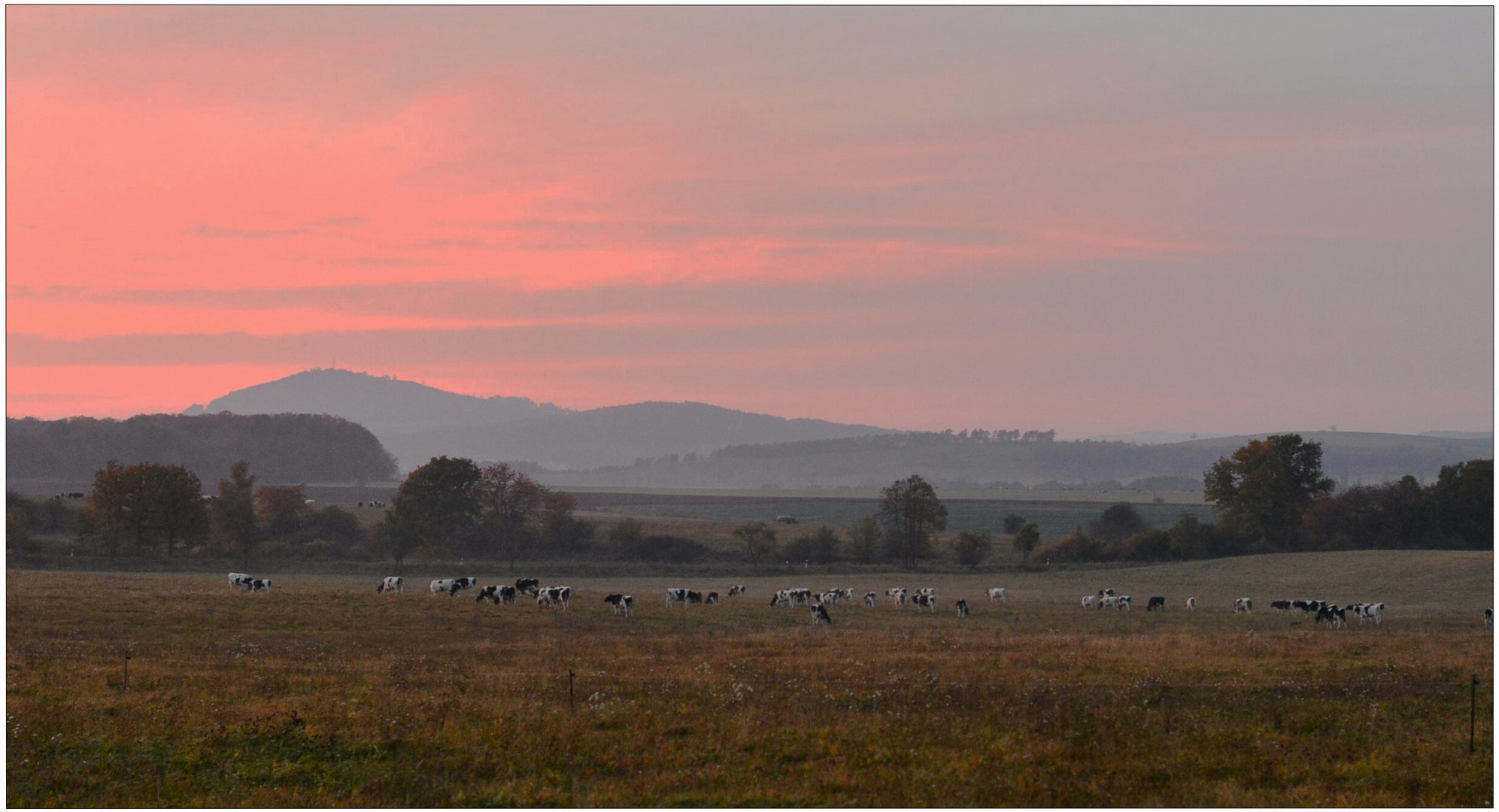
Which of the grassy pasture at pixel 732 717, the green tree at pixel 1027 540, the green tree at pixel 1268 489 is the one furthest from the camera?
the green tree at pixel 1268 489

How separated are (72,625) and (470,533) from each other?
5872cm

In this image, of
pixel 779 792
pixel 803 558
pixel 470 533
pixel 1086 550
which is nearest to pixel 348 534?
pixel 470 533

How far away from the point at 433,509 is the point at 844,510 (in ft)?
293

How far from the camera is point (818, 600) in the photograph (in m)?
55.2

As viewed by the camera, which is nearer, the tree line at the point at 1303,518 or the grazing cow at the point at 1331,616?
the grazing cow at the point at 1331,616

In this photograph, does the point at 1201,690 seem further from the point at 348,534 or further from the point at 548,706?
A: the point at 348,534

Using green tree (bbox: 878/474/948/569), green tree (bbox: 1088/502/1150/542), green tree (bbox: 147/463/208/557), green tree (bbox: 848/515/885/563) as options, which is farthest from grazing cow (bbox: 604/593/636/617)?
green tree (bbox: 1088/502/1150/542)

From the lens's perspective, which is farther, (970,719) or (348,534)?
(348,534)

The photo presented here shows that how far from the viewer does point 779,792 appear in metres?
16.0

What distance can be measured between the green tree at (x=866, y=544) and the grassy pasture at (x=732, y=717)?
2170 inches

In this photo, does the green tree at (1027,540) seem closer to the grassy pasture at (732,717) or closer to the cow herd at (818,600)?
the cow herd at (818,600)

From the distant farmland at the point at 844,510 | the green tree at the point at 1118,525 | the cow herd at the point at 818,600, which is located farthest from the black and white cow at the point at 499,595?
the distant farmland at the point at 844,510

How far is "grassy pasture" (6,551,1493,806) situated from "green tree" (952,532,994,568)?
5314 cm

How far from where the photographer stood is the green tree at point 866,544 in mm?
91812
